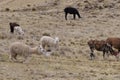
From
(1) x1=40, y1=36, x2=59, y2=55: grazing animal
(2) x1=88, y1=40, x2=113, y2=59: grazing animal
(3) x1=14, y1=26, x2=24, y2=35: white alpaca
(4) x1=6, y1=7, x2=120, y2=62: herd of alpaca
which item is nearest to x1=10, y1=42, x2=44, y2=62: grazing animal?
(4) x1=6, y1=7, x2=120, y2=62: herd of alpaca

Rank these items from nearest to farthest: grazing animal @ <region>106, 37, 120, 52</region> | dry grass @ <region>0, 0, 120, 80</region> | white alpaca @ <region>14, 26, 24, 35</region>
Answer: dry grass @ <region>0, 0, 120, 80</region> → grazing animal @ <region>106, 37, 120, 52</region> → white alpaca @ <region>14, 26, 24, 35</region>

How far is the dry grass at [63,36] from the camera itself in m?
16.6

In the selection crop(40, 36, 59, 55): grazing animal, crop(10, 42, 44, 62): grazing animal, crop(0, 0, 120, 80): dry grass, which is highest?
crop(10, 42, 44, 62): grazing animal

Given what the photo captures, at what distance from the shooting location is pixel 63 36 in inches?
1165

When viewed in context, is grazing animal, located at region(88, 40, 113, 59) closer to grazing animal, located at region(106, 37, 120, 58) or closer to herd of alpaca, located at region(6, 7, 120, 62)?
herd of alpaca, located at region(6, 7, 120, 62)

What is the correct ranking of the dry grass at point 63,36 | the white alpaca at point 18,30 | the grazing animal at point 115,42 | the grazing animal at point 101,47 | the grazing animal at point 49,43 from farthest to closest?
the white alpaca at point 18,30, the grazing animal at point 49,43, the grazing animal at point 115,42, the grazing animal at point 101,47, the dry grass at point 63,36

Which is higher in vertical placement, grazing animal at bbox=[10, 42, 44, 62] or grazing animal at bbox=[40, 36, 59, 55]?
grazing animal at bbox=[10, 42, 44, 62]

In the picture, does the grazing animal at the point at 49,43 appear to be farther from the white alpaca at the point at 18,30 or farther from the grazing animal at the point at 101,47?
the white alpaca at the point at 18,30

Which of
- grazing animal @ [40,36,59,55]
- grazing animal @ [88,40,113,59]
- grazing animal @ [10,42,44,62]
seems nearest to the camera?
grazing animal @ [10,42,44,62]

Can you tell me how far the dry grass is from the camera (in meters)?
16.6

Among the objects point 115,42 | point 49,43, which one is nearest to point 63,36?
point 49,43

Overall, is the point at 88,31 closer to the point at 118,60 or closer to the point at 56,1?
the point at 118,60

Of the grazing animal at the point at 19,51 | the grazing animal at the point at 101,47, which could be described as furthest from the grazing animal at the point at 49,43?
the grazing animal at the point at 19,51

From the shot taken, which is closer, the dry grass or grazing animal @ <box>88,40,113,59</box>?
the dry grass
